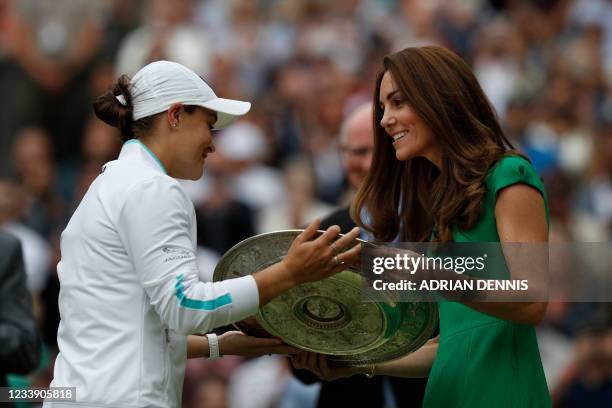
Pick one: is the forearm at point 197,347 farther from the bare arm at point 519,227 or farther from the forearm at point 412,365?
the bare arm at point 519,227

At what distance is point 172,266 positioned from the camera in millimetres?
3795

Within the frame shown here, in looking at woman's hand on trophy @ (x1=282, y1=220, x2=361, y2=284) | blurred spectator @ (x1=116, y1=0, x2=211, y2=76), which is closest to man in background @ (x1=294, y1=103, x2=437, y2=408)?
woman's hand on trophy @ (x1=282, y1=220, x2=361, y2=284)

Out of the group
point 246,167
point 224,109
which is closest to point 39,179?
point 246,167

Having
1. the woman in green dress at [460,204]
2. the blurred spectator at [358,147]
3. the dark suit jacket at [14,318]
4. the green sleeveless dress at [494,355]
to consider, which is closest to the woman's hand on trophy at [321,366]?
the woman in green dress at [460,204]

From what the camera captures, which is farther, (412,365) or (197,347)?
(412,365)

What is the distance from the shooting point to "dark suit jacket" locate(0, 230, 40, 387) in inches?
208

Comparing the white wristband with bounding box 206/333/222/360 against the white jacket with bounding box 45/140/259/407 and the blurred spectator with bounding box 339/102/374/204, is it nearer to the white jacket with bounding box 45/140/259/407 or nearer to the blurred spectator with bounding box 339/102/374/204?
the white jacket with bounding box 45/140/259/407

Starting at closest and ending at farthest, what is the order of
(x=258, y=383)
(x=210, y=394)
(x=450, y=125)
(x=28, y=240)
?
(x=450, y=125), (x=210, y=394), (x=258, y=383), (x=28, y=240)

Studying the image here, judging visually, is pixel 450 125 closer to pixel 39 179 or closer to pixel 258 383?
pixel 258 383

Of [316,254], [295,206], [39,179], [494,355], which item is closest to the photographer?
[316,254]

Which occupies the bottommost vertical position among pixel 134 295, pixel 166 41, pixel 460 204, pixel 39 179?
pixel 39 179

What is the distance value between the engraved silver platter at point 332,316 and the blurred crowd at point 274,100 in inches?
174

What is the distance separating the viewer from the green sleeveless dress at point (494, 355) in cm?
417

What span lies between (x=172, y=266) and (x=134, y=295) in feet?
0.59
